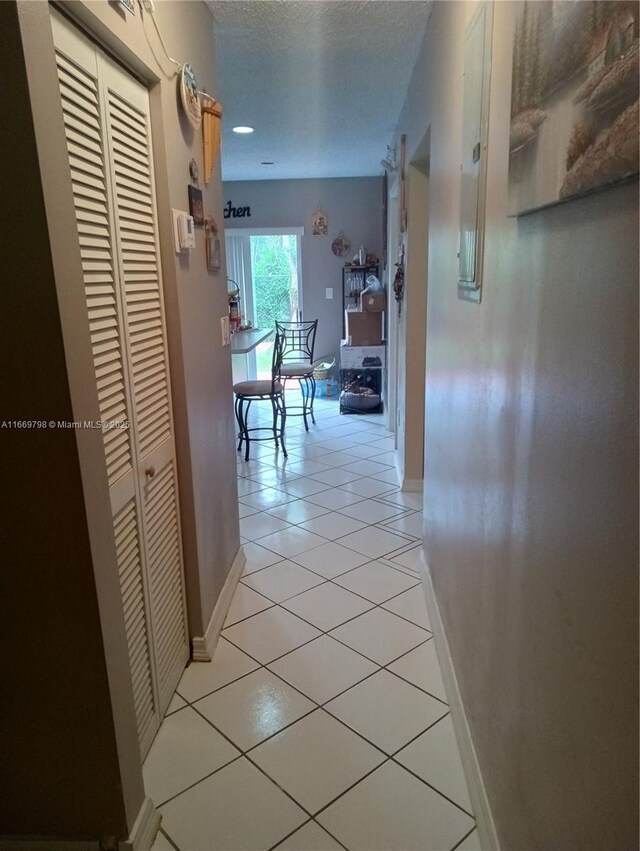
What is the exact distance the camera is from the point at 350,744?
182 cm

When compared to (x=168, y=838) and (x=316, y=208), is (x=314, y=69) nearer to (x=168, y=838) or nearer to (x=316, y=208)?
(x=168, y=838)

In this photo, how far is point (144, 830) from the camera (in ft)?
4.85

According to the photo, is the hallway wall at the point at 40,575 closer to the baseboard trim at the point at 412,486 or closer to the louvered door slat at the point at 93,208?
the louvered door slat at the point at 93,208

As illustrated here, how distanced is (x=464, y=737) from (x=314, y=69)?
3.12m

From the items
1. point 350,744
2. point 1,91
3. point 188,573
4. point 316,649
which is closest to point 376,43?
point 1,91

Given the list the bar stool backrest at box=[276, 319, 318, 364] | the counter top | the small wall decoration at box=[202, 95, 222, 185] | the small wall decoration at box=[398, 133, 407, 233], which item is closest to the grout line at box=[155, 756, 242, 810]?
the small wall decoration at box=[202, 95, 222, 185]

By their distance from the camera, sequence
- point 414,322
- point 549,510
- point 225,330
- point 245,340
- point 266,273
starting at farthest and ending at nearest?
1. point 266,273
2. point 245,340
3. point 414,322
4. point 225,330
5. point 549,510

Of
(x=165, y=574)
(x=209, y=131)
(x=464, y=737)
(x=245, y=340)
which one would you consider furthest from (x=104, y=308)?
(x=245, y=340)

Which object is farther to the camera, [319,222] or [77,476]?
[319,222]

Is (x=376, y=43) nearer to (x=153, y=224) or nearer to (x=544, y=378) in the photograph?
(x=153, y=224)

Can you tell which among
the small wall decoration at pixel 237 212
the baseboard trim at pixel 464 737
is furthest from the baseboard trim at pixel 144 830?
the small wall decoration at pixel 237 212

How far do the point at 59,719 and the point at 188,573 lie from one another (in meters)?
0.82

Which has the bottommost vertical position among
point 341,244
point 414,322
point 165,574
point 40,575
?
point 165,574

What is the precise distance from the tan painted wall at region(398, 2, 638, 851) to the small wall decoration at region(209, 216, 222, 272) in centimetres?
98
